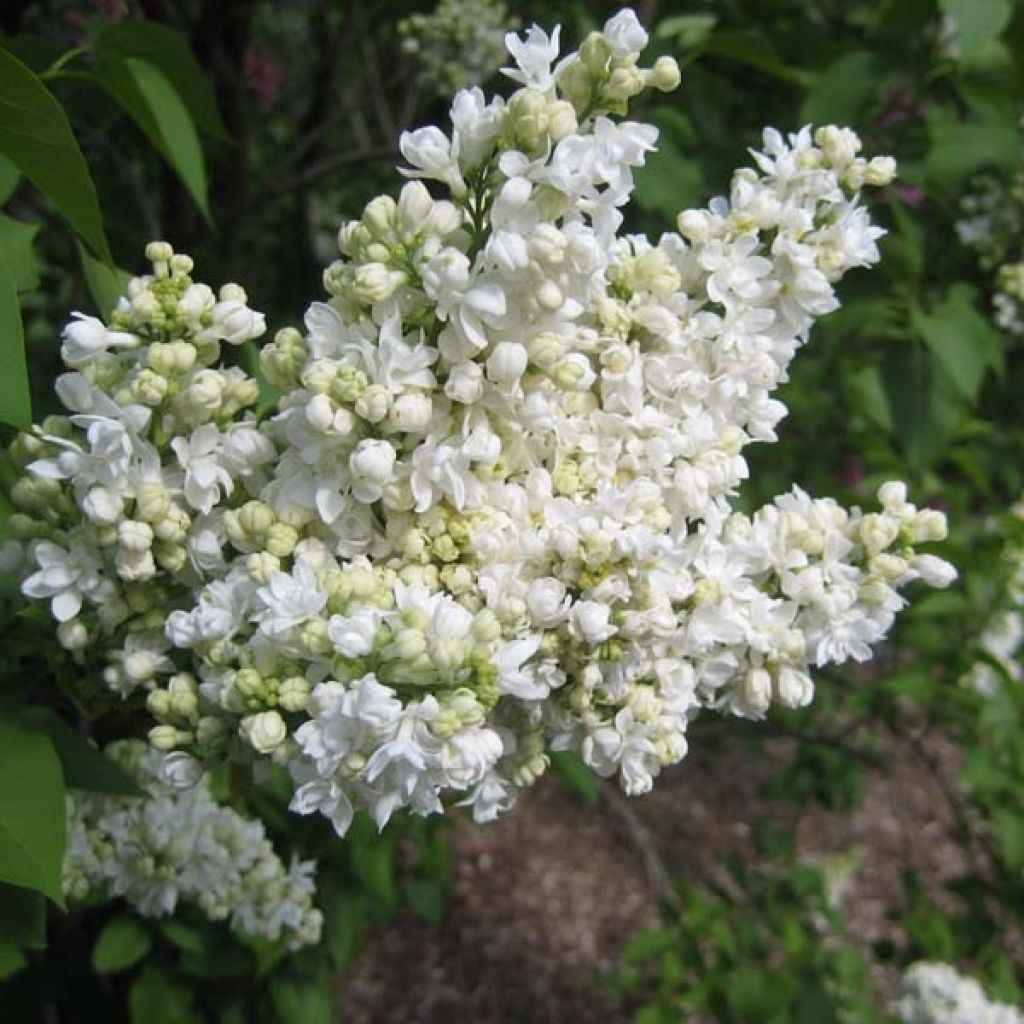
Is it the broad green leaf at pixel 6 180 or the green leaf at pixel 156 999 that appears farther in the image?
the green leaf at pixel 156 999

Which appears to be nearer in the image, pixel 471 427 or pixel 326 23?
pixel 471 427

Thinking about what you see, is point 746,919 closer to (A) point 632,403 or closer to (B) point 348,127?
(A) point 632,403

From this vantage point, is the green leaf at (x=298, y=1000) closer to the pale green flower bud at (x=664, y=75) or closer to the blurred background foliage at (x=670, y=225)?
the blurred background foliage at (x=670, y=225)

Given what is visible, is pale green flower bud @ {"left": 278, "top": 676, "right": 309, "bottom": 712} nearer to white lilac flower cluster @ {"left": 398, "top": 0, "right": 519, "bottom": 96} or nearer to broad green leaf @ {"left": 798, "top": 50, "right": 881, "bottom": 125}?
broad green leaf @ {"left": 798, "top": 50, "right": 881, "bottom": 125}

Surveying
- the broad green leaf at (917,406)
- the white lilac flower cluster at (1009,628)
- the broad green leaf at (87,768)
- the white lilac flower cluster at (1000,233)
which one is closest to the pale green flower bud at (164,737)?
the broad green leaf at (87,768)

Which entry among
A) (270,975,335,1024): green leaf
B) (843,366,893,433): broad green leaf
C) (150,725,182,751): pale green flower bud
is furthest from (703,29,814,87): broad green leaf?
(270,975,335,1024): green leaf

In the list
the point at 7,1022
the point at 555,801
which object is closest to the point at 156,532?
the point at 7,1022
